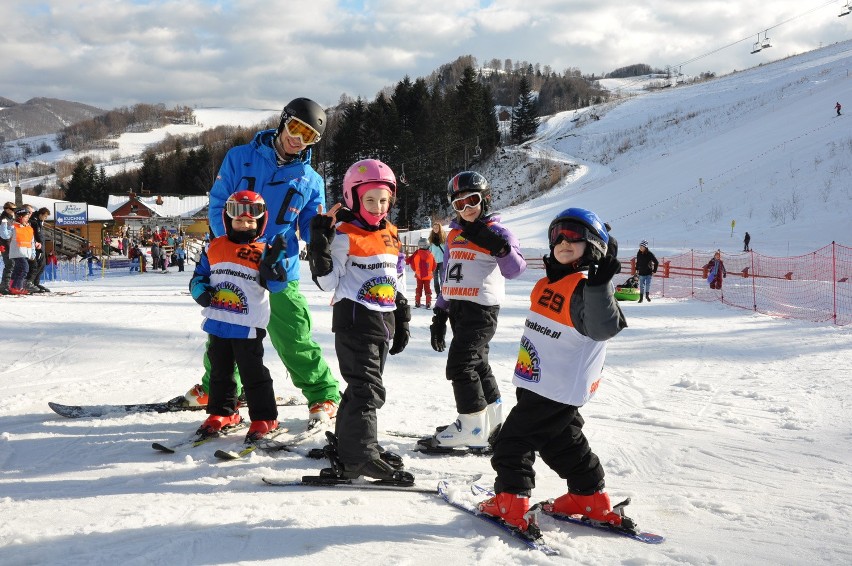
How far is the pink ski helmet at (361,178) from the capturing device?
3.37m

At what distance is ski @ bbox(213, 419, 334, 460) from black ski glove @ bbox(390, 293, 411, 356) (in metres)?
0.99

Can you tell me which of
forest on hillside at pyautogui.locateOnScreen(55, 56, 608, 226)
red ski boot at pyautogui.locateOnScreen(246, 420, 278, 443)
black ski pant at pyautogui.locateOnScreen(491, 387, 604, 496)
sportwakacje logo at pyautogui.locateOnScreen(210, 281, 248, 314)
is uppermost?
forest on hillside at pyautogui.locateOnScreen(55, 56, 608, 226)

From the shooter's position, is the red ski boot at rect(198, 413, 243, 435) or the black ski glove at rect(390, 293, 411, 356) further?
the red ski boot at rect(198, 413, 243, 435)

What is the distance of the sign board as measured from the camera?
33250 millimetres

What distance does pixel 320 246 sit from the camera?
3.19 meters

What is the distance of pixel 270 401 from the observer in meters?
3.97

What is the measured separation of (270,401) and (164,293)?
11548 millimetres

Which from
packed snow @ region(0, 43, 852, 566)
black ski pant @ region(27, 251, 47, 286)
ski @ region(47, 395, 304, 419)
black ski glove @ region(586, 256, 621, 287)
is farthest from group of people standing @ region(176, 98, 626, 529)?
black ski pant @ region(27, 251, 47, 286)

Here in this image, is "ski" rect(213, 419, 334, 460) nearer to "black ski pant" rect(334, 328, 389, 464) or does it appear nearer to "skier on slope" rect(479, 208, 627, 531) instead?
"black ski pant" rect(334, 328, 389, 464)

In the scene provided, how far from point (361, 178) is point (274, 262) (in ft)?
2.78

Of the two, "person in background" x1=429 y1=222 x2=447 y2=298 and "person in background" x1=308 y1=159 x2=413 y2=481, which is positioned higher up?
"person in background" x1=429 y1=222 x2=447 y2=298

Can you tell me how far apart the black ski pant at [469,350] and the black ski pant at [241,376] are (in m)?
1.26

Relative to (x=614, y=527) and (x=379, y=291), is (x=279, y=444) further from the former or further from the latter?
(x=614, y=527)

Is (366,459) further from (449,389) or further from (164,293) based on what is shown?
(164,293)
